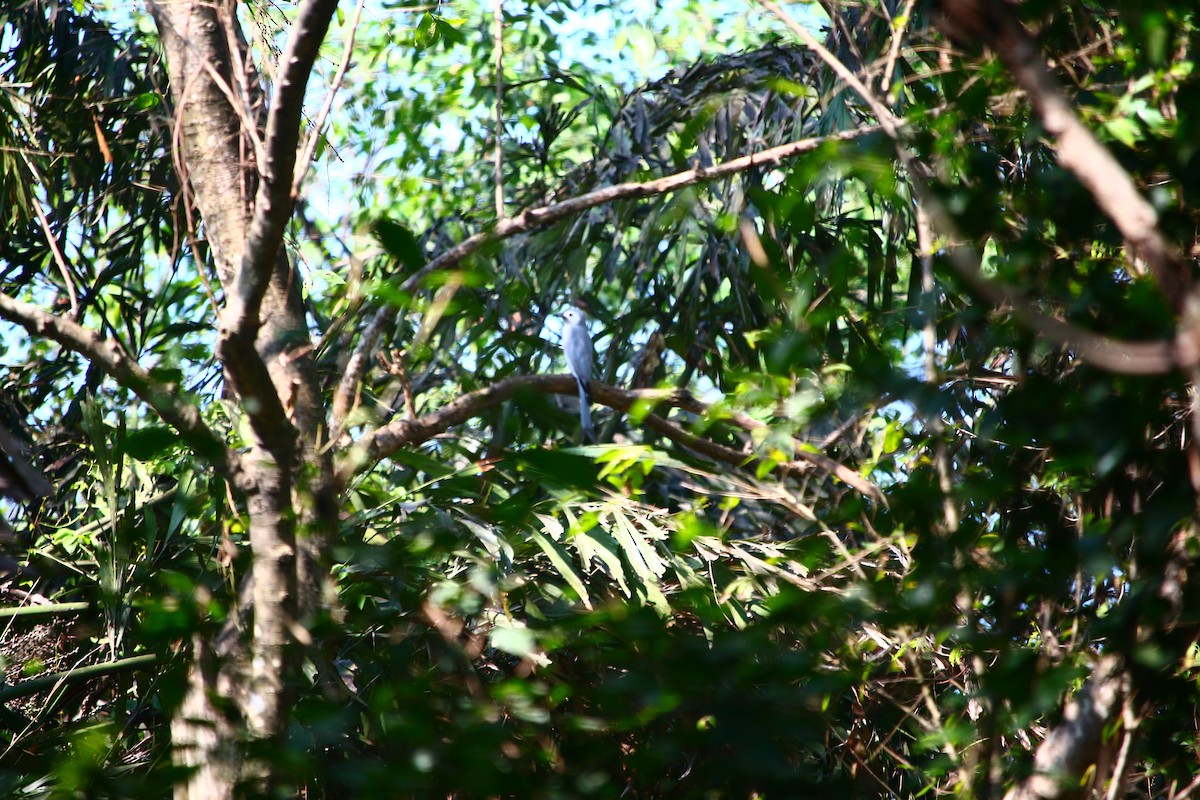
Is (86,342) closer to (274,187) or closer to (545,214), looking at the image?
(274,187)

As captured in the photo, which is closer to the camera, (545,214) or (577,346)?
(545,214)

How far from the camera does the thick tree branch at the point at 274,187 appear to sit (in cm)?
171

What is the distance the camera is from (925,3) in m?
2.37

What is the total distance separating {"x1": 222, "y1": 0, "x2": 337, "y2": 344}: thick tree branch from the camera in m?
1.71

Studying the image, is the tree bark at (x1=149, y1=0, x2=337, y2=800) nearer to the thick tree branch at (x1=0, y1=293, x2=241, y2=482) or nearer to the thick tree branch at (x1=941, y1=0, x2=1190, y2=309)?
the thick tree branch at (x1=0, y1=293, x2=241, y2=482)

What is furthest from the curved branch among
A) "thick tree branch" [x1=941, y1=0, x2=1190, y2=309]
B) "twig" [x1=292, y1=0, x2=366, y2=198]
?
"thick tree branch" [x1=941, y1=0, x2=1190, y2=309]

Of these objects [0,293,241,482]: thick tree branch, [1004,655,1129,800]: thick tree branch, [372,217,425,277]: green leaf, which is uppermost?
[0,293,241,482]: thick tree branch

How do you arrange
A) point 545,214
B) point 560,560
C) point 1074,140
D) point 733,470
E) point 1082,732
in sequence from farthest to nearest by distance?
point 733,470 < point 560,560 < point 545,214 < point 1082,732 < point 1074,140

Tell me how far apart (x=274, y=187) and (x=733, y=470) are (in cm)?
184

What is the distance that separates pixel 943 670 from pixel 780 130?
1.84m

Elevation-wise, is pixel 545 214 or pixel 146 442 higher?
pixel 545 214

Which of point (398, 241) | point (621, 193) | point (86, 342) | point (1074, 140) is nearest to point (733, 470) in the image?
point (621, 193)

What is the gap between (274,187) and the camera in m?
1.77

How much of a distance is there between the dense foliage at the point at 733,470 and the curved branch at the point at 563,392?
15 millimetres
